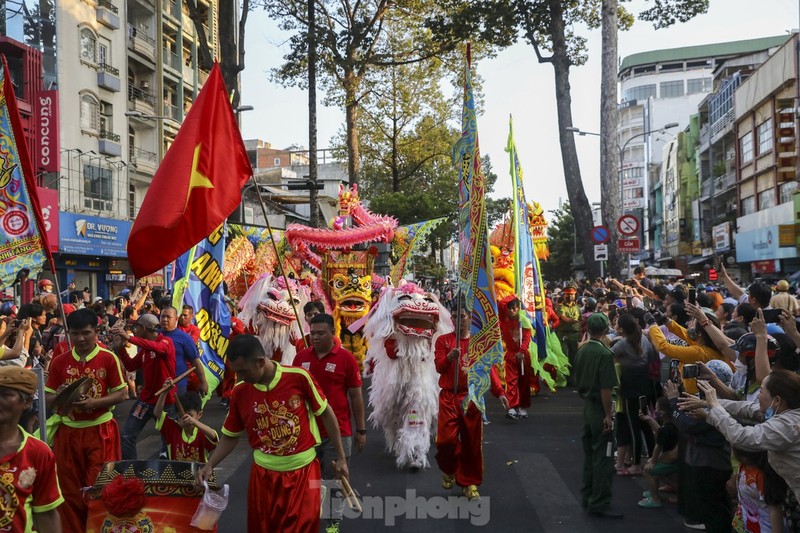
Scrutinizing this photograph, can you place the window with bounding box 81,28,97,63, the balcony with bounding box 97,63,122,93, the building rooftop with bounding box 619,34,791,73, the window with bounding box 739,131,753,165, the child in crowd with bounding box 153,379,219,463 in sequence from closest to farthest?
1. the child in crowd with bounding box 153,379,219,463
2. the window with bounding box 81,28,97,63
3. the balcony with bounding box 97,63,122,93
4. the window with bounding box 739,131,753,165
5. the building rooftop with bounding box 619,34,791,73

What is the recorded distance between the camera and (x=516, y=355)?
12016 mm

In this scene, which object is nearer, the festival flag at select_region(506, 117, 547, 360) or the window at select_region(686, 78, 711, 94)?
the festival flag at select_region(506, 117, 547, 360)

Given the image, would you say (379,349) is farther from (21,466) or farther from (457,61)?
(457,61)

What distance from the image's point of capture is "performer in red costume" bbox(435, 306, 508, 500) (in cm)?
743

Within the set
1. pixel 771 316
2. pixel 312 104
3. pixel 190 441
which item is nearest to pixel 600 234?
pixel 312 104

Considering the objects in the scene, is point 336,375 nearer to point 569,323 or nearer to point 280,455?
point 280,455

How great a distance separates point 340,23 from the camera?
2844cm

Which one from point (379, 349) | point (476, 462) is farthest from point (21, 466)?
point (379, 349)

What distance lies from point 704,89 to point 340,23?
66.8m

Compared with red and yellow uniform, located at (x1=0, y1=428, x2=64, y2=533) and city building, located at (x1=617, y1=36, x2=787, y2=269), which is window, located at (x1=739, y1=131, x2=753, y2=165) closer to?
city building, located at (x1=617, y1=36, x2=787, y2=269)

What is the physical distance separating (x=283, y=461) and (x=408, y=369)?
12.8ft

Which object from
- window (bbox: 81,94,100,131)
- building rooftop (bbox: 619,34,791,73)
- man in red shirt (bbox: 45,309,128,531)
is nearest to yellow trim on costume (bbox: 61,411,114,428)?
man in red shirt (bbox: 45,309,128,531)

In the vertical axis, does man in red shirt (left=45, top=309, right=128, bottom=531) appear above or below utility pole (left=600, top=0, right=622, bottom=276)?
below

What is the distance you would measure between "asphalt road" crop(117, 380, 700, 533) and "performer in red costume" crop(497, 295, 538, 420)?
3.75ft
